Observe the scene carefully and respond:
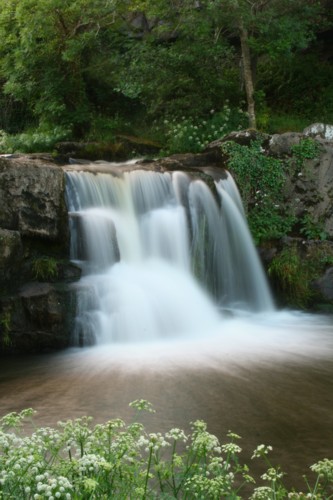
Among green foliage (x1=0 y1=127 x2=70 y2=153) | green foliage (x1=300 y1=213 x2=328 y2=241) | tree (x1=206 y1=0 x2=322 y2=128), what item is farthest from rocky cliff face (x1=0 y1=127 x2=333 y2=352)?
tree (x1=206 y1=0 x2=322 y2=128)

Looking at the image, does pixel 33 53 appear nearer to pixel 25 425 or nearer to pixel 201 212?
pixel 201 212

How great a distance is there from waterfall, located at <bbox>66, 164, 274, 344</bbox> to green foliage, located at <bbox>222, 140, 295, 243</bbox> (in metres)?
0.32

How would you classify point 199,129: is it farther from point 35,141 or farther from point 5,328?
point 5,328

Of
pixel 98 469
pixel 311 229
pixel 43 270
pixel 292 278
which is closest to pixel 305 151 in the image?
pixel 311 229

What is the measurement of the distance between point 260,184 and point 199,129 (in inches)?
149

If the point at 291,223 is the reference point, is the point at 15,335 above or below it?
below

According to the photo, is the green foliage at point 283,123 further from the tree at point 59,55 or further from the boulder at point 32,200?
the boulder at point 32,200

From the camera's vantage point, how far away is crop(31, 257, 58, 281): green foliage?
25.2 feet

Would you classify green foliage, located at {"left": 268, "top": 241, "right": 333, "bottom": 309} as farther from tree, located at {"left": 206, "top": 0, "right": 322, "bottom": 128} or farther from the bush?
tree, located at {"left": 206, "top": 0, "right": 322, "bottom": 128}

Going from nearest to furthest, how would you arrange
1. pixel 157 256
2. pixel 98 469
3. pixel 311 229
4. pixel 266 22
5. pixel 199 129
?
pixel 98 469
pixel 157 256
pixel 311 229
pixel 266 22
pixel 199 129

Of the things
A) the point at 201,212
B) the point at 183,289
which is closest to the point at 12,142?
the point at 201,212

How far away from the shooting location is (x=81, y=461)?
2141 mm

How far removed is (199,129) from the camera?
555 inches

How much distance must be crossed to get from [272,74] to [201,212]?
31.5ft
